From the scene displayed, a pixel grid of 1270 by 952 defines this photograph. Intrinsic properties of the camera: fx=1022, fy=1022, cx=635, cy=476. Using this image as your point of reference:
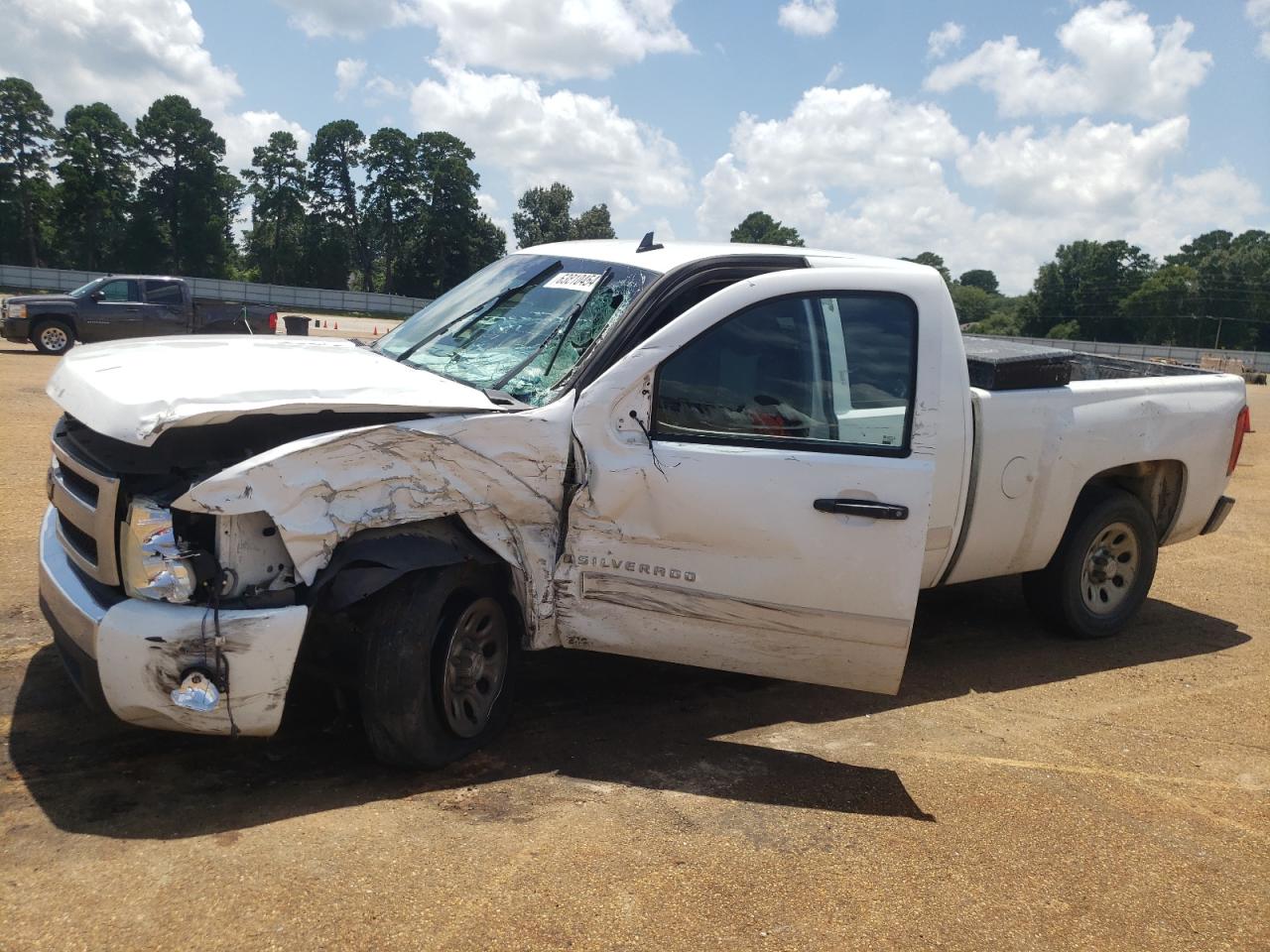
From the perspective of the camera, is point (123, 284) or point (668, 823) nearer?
point (668, 823)

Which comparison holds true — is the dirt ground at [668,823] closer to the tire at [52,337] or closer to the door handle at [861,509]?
the door handle at [861,509]

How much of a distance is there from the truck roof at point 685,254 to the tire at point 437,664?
163cm

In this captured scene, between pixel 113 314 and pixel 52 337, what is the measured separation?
121 cm

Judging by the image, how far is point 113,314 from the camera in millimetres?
20266

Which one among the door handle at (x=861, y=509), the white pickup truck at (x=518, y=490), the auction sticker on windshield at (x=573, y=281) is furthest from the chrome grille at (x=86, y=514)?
the door handle at (x=861, y=509)

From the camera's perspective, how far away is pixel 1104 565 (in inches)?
249

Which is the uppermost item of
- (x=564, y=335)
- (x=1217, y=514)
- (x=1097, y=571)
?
(x=564, y=335)

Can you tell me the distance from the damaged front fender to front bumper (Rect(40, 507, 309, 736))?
0.26m

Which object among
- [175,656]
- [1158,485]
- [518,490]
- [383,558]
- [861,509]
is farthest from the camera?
→ [1158,485]

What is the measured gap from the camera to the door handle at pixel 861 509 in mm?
4090

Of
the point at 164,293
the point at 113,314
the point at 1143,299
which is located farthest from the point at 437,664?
the point at 1143,299

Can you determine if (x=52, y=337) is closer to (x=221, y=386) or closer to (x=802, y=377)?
(x=221, y=386)

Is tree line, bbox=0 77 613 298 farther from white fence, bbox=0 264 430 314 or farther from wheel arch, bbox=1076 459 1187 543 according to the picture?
wheel arch, bbox=1076 459 1187 543

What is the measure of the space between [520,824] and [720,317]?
2114 millimetres
